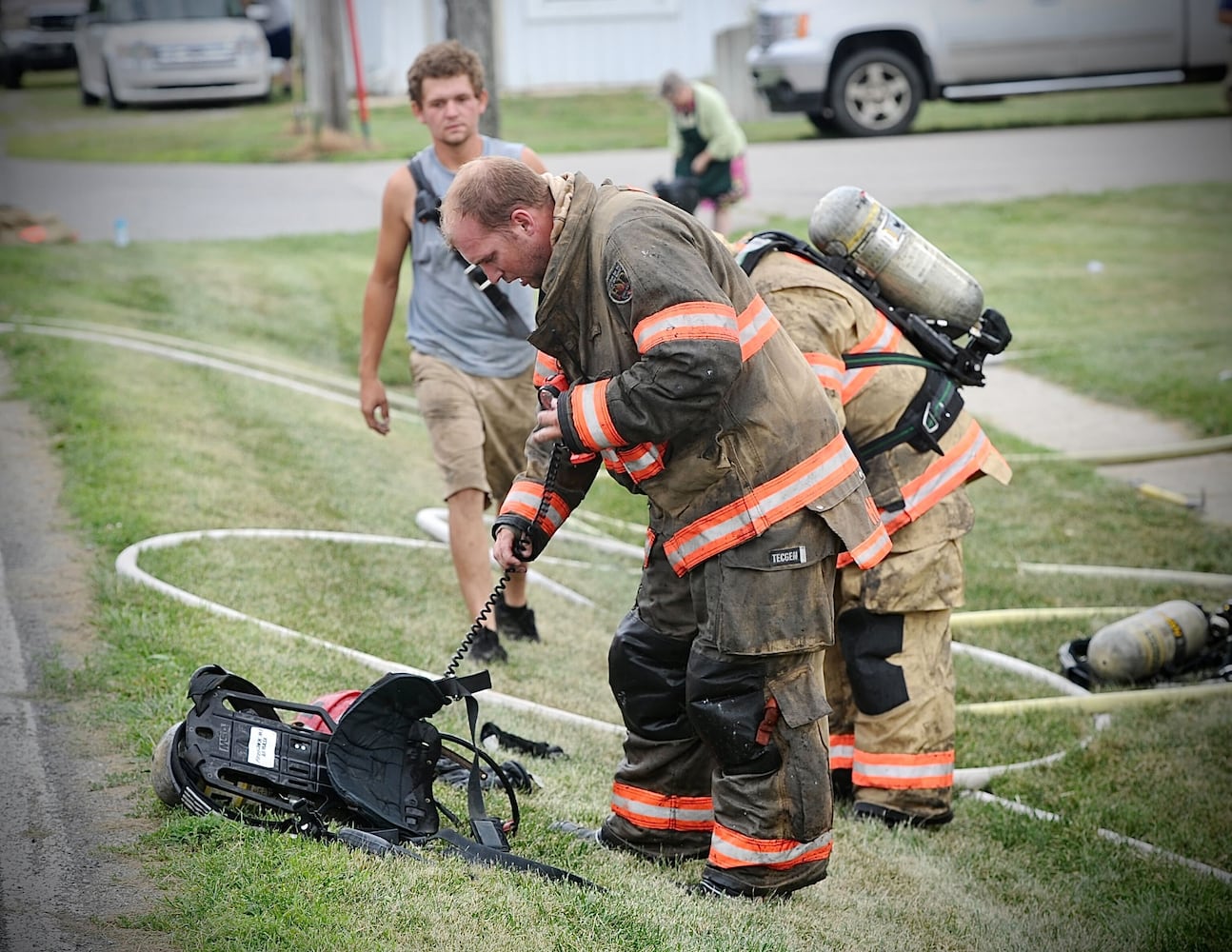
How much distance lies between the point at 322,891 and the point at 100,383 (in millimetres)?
5627

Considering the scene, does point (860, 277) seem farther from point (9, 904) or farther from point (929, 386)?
point (9, 904)

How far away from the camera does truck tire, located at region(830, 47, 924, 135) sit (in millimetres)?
16672

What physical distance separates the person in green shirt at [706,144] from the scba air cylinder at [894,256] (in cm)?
857

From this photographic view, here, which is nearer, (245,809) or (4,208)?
(245,809)

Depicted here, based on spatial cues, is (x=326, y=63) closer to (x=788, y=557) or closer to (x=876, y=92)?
(x=876, y=92)

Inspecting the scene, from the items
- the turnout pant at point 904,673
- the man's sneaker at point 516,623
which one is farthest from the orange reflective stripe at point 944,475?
the man's sneaker at point 516,623

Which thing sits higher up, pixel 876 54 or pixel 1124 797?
pixel 876 54

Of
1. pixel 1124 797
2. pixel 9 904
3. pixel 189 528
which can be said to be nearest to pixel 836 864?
pixel 1124 797

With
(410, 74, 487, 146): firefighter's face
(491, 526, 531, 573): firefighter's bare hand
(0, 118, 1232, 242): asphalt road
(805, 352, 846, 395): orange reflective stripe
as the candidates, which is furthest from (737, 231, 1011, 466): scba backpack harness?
(0, 118, 1232, 242): asphalt road

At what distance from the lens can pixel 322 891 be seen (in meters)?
3.24

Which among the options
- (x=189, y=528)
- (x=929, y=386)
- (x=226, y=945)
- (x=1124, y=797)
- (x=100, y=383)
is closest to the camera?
(x=226, y=945)

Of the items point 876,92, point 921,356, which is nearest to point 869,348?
point 921,356

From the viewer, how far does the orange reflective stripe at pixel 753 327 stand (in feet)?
11.3

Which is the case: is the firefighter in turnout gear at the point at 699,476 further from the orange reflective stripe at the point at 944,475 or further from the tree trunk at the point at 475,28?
the tree trunk at the point at 475,28
